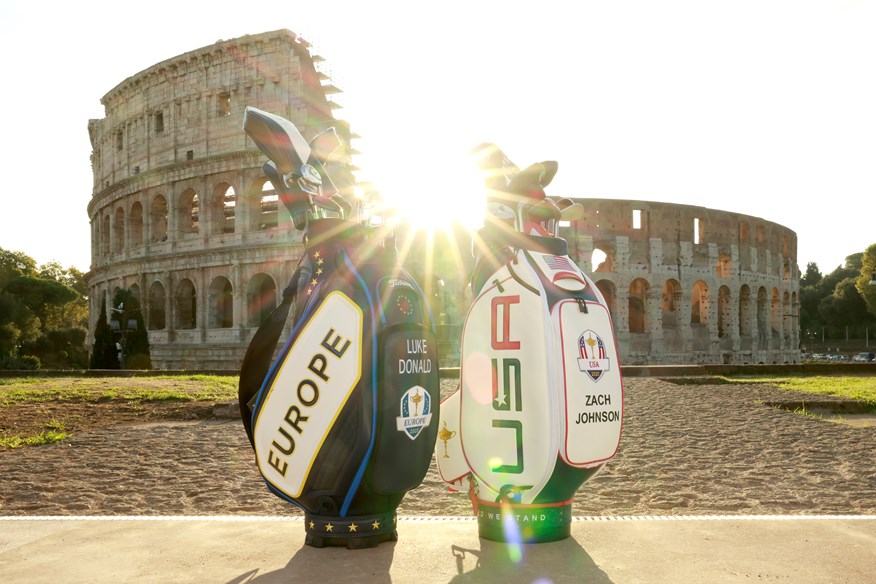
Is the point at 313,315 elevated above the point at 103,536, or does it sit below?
above

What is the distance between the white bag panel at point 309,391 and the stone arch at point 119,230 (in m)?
39.3

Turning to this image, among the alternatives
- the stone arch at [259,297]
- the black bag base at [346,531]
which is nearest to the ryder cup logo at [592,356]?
the black bag base at [346,531]

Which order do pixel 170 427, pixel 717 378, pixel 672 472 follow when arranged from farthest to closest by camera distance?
1. pixel 717 378
2. pixel 170 427
3. pixel 672 472

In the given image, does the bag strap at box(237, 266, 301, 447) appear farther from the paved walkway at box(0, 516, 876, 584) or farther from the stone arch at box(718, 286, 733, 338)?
the stone arch at box(718, 286, 733, 338)

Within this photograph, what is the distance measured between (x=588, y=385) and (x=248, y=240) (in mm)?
31720

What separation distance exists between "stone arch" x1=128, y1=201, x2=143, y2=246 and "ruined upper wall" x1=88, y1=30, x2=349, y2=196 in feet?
5.20

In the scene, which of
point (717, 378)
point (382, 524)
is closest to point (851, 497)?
point (382, 524)

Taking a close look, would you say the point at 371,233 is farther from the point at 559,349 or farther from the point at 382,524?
the point at 382,524

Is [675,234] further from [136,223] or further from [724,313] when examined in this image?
[136,223]

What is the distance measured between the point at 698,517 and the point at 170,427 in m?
7.61

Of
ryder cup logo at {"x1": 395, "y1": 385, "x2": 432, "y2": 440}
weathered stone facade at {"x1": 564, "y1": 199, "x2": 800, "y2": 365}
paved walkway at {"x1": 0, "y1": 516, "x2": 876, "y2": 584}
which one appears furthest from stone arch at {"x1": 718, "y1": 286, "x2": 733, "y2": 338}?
ryder cup logo at {"x1": 395, "y1": 385, "x2": 432, "y2": 440}

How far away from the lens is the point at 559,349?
301 centimetres

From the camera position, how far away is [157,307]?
36656 millimetres

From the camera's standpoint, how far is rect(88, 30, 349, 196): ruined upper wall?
33.0 meters
